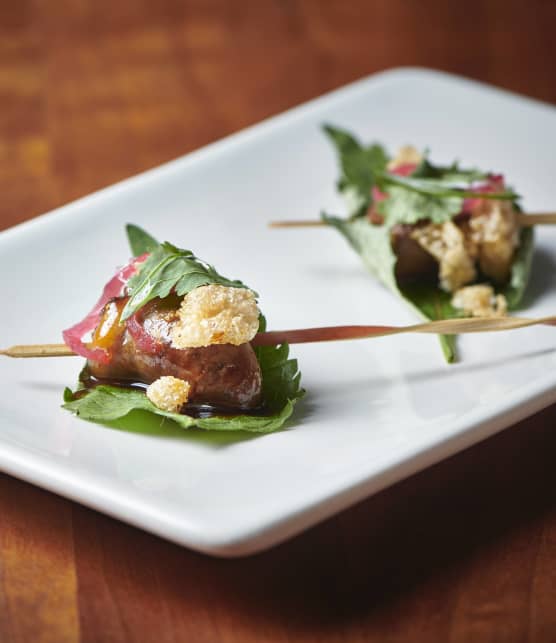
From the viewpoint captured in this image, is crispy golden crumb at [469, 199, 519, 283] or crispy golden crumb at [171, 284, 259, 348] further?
crispy golden crumb at [469, 199, 519, 283]

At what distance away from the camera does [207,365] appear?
2.82 m

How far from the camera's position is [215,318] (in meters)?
2.76

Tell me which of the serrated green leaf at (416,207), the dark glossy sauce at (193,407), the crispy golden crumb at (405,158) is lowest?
the dark glossy sauce at (193,407)

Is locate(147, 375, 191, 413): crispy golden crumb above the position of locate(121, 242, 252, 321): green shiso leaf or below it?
below

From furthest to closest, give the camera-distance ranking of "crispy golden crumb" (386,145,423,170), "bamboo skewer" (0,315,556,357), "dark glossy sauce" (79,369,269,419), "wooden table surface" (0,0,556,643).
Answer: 1. "crispy golden crumb" (386,145,423,170)
2. "bamboo skewer" (0,315,556,357)
3. "dark glossy sauce" (79,369,269,419)
4. "wooden table surface" (0,0,556,643)

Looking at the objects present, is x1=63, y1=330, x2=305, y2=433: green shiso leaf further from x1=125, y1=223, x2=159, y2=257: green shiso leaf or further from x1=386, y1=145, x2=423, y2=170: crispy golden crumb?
x1=386, y1=145, x2=423, y2=170: crispy golden crumb

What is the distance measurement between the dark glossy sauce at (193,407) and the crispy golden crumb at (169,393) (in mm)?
64

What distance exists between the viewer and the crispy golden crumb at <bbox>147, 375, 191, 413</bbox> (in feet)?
9.09

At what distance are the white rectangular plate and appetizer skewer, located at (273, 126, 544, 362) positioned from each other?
0.09m

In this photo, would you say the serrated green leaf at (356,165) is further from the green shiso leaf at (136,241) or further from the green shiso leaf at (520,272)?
the green shiso leaf at (136,241)

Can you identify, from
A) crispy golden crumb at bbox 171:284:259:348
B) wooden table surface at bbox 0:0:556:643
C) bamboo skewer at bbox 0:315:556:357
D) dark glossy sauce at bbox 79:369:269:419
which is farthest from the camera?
bamboo skewer at bbox 0:315:556:357

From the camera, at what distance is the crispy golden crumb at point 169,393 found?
2.77 metres

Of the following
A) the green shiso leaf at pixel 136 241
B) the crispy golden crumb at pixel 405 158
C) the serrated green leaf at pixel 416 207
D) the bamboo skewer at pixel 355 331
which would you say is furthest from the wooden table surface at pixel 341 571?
the crispy golden crumb at pixel 405 158

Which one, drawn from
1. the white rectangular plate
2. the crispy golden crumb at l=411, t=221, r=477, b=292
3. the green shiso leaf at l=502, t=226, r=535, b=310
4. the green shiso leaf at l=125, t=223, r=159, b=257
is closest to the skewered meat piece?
the white rectangular plate
